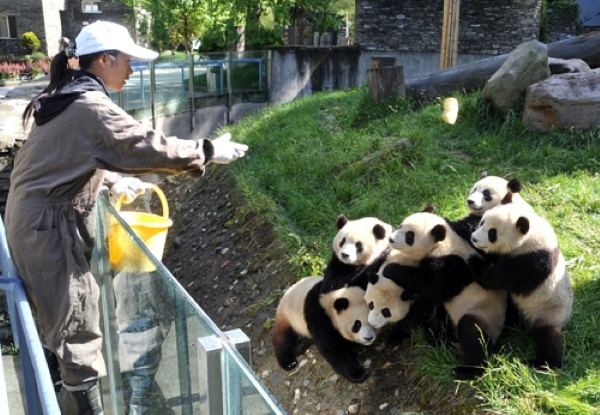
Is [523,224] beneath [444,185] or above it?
above

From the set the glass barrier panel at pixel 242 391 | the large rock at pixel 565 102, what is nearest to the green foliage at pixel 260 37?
the large rock at pixel 565 102

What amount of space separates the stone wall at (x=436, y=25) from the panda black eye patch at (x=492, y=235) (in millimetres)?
10526

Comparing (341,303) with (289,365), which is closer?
(341,303)

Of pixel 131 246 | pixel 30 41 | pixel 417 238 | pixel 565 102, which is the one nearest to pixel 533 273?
pixel 417 238

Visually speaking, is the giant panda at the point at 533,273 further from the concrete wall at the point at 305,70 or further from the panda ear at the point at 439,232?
the concrete wall at the point at 305,70

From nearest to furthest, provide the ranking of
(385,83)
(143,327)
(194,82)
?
(143,327) → (385,83) → (194,82)

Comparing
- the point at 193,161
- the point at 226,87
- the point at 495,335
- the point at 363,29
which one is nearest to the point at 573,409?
the point at 495,335

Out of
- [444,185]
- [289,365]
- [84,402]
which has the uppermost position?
[444,185]

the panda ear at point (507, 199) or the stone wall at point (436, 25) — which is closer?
the panda ear at point (507, 199)

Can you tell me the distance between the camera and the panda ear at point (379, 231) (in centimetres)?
337

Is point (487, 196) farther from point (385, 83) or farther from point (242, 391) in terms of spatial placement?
point (385, 83)

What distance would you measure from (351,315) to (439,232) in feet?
1.99

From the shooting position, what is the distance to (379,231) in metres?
3.37

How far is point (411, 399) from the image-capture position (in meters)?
2.99
